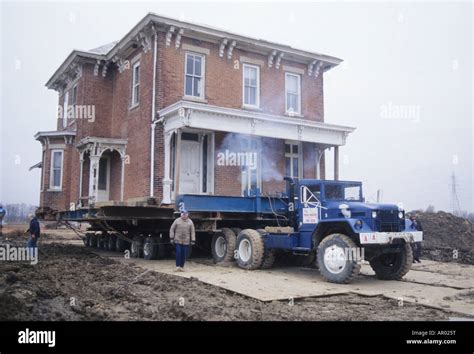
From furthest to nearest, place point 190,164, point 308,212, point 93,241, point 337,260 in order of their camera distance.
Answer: point 93,241
point 190,164
point 308,212
point 337,260

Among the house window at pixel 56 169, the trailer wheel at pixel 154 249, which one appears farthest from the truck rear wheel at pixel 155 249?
the house window at pixel 56 169

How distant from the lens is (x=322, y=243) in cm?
1105

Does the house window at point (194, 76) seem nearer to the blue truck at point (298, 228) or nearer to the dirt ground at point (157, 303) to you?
the blue truck at point (298, 228)

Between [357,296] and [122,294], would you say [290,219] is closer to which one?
[357,296]

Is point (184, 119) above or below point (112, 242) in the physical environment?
above

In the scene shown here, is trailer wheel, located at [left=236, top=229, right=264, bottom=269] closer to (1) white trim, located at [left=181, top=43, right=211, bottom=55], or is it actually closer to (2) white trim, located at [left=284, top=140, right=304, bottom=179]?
(2) white trim, located at [left=284, top=140, right=304, bottom=179]

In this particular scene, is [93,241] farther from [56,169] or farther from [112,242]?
[56,169]

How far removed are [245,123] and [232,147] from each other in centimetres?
219

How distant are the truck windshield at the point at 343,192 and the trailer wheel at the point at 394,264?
1777mm

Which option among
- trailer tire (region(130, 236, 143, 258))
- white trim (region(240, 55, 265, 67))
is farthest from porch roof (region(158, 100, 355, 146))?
trailer tire (region(130, 236, 143, 258))

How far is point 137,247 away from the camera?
55.3 feet

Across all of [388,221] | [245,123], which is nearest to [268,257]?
[388,221]

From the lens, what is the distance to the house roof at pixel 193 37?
1734cm
